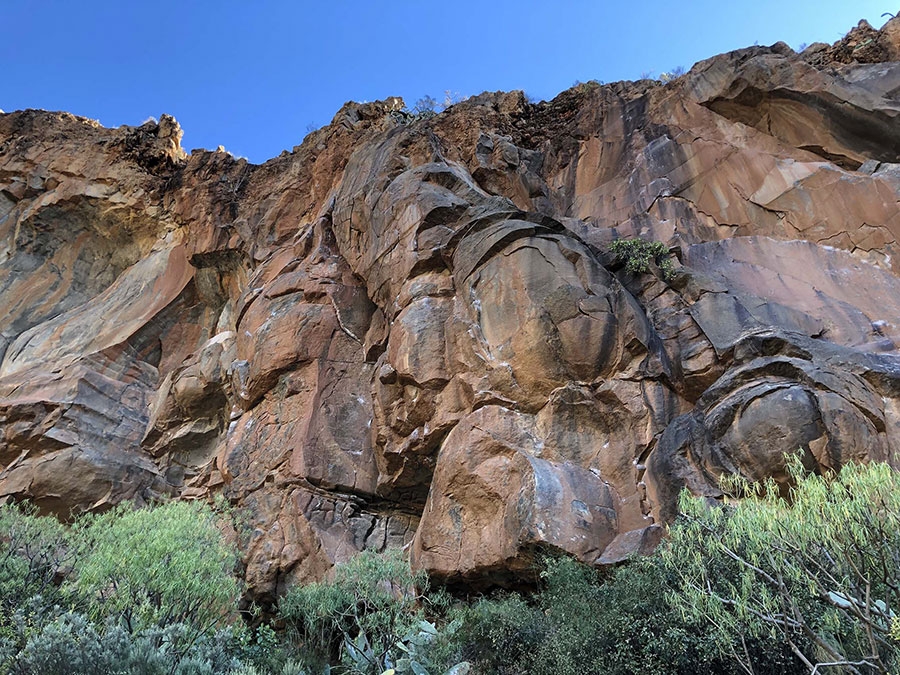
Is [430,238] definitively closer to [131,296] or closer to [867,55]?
[131,296]

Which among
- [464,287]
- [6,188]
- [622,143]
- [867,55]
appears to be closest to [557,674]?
[464,287]

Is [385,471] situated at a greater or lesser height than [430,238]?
lesser

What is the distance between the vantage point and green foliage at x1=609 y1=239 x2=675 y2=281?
61.3ft

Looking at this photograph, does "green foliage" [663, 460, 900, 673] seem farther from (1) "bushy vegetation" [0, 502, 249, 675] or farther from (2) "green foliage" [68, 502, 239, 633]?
(2) "green foliage" [68, 502, 239, 633]

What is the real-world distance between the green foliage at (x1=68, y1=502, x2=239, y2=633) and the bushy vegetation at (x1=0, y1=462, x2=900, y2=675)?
0.04 metres

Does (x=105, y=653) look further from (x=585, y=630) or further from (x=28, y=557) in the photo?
(x=585, y=630)

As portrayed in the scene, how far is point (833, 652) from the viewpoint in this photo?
812 cm

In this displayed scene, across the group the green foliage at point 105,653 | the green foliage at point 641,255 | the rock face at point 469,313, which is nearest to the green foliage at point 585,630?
the rock face at point 469,313

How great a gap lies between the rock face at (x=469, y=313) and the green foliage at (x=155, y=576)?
2.02m

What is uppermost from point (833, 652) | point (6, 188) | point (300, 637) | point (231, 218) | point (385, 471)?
point (6, 188)

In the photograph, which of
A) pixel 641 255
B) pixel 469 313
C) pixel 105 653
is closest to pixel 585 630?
pixel 105 653

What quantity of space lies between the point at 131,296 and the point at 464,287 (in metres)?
16.9

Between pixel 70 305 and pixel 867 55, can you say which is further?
pixel 70 305

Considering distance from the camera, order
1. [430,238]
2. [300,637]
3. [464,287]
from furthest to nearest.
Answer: [430,238], [464,287], [300,637]
